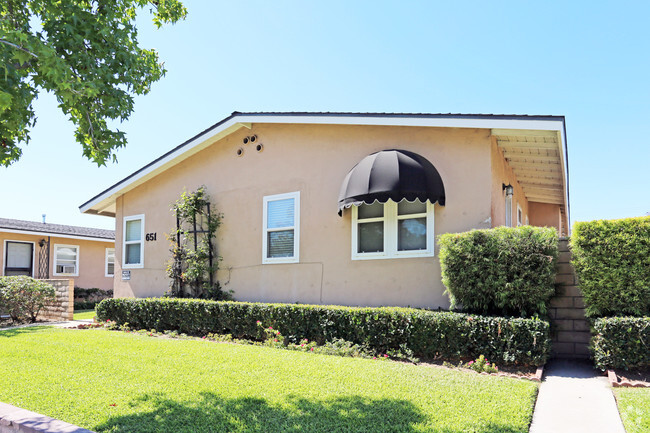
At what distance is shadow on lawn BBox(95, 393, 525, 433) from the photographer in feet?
15.7

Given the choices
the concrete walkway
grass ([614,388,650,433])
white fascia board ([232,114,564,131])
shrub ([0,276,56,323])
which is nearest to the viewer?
grass ([614,388,650,433])

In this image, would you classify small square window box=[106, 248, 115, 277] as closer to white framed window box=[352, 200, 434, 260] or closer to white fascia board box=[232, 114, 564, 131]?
white fascia board box=[232, 114, 564, 131]

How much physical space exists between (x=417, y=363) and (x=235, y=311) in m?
4.72

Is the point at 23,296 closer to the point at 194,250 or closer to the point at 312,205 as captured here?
the point at 194,250

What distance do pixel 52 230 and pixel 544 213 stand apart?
23363 millimetres

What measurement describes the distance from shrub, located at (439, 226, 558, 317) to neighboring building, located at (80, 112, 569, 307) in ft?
4.86

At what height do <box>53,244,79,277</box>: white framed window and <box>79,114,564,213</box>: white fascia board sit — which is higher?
<box>79,114,564,213</box>: white fascia board

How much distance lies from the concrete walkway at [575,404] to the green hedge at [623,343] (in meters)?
0.33

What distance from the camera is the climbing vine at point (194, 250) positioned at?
1330 centimetres

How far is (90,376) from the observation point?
7.11 m

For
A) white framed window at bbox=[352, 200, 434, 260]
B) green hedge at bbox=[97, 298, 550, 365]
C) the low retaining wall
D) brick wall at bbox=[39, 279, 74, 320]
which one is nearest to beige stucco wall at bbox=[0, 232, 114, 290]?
brick wall at bbox=[39, 279, 74, 320]

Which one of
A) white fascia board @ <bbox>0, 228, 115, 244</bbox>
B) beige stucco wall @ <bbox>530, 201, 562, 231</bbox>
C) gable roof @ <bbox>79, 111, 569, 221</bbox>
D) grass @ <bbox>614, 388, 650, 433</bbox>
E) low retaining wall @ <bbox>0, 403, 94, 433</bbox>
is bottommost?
low retaining wall @ <bbox>0, 403, 94, 433</bbox>

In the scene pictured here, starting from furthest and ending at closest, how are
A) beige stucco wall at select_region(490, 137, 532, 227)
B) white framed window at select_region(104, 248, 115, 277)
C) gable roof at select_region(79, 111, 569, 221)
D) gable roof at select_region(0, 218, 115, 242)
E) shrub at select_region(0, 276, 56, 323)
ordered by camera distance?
white framed window at select_region(104, 248, 115, 277)
gable roof at select_region(0, 218, 115, 242)
shrub at select_region(0, 276, 56, 323)
beige stucco wall at select_region(490, 137, 532, 227)
gable roof at select_region(79, 111, 569, 221)

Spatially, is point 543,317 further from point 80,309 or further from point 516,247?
point 80,309
